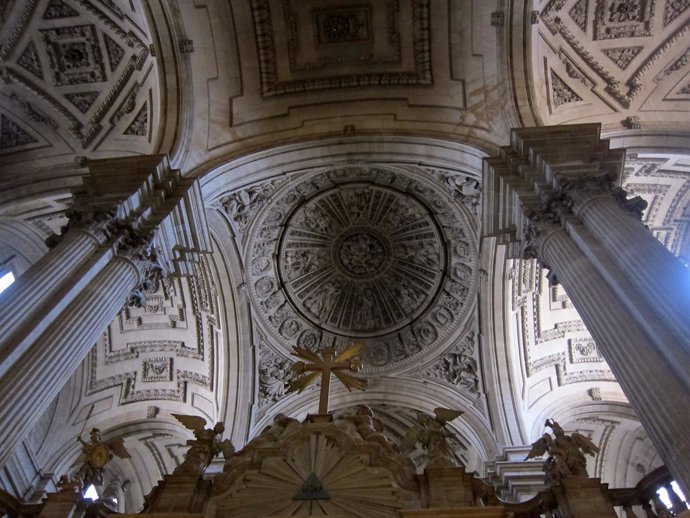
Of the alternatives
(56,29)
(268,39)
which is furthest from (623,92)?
(56,29)

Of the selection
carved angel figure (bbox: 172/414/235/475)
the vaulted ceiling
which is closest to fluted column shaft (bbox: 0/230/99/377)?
carved angel figure (bbox: 172/414/235/475)

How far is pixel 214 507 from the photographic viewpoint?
18.0ft

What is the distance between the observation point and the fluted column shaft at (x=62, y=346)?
18.7ft

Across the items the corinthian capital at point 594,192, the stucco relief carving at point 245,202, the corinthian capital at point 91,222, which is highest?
the stucco relief carving at point 245,202

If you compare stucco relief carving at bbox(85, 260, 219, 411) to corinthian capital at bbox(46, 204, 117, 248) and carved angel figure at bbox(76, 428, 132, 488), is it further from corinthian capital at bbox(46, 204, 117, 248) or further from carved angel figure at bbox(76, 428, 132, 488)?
carved angel figure at bbox(76, 428, 132, 488)

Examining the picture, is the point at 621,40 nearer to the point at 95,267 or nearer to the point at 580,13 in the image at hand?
the point at 580,13

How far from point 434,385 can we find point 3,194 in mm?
11214

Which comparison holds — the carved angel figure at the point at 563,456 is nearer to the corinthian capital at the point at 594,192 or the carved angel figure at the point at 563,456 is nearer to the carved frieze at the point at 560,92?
the corinthian capital at the point at 594,192

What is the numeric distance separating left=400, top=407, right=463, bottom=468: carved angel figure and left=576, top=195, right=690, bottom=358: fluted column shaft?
8.19ft

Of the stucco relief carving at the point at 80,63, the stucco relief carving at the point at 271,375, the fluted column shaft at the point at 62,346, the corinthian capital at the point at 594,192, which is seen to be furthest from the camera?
the stucco relief carving at the point at 271,375

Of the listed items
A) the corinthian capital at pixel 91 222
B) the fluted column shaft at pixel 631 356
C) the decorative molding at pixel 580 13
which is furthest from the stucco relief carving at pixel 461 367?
the corinthian capital at pixel 91 222

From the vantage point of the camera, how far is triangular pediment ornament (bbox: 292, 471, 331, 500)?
5277mm

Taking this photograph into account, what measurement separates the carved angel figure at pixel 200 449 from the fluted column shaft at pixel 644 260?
4.98m

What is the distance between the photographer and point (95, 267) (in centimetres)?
773
